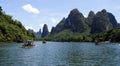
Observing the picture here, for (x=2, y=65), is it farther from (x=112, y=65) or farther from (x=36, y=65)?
(x=112, y=65)

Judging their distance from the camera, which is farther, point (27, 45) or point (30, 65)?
point (27, 45)

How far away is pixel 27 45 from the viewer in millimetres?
147625

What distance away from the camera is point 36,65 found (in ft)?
184

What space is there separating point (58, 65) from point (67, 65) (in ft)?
6.32

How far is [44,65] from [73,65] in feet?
20.1

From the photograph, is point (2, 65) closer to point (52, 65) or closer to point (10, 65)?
point (10, 65)

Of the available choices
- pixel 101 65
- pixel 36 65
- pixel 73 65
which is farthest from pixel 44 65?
pixel 101 65

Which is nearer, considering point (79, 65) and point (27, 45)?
point (79, 65)

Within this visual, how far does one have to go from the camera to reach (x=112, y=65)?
5712 centimetres

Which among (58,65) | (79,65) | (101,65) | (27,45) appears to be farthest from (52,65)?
(27,45)

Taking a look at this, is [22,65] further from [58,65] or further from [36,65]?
[58,65]

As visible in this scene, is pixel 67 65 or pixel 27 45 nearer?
pixel 67 65

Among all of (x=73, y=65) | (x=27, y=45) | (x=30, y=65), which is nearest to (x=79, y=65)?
(x=73, y=65)

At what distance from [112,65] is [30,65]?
56.4ft
